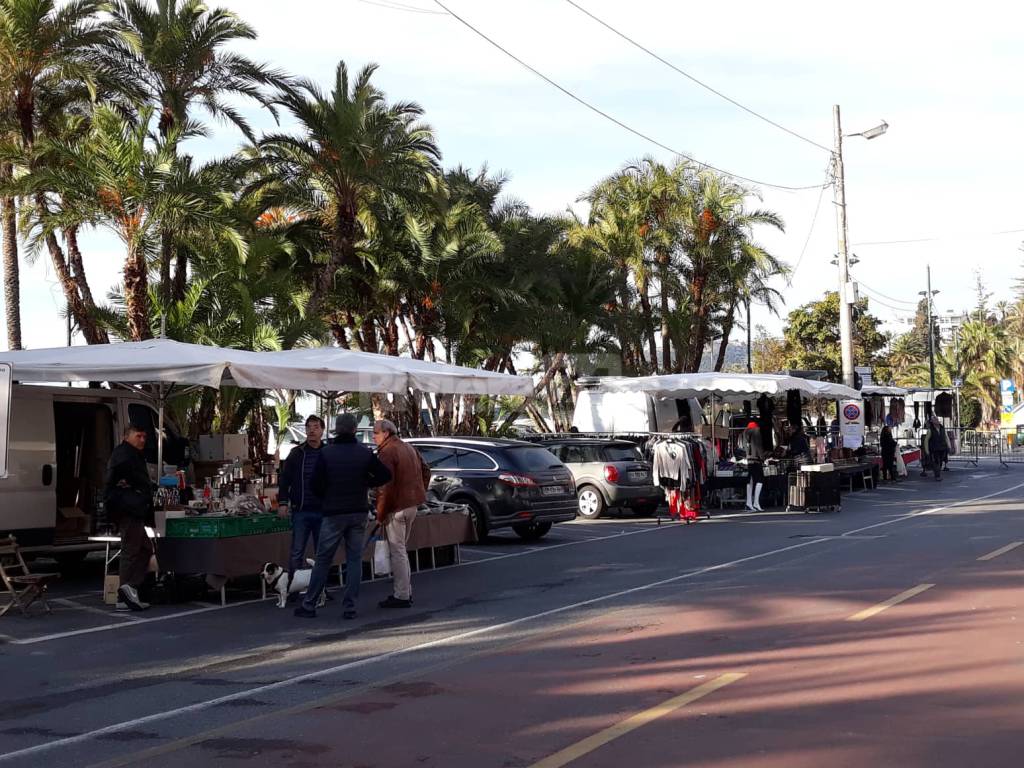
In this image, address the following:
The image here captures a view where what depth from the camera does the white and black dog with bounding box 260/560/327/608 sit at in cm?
1255

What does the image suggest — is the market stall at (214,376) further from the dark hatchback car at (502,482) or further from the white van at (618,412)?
the white van at (618,412)

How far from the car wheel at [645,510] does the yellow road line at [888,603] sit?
37.9 ft

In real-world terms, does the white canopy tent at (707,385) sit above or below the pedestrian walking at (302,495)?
above

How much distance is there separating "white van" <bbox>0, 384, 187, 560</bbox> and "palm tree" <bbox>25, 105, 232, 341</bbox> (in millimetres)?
7562

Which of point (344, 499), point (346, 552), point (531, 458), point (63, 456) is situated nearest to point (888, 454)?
point (531, 458)

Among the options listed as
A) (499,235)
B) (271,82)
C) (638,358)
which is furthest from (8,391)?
(638,358)

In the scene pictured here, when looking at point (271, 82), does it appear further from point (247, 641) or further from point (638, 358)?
point (638, 358)

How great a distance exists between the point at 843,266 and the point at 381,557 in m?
22.7

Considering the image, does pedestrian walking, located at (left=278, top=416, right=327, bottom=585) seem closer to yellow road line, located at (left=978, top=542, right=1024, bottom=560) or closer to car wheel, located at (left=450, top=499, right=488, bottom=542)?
car wheel, located at (left=450, top=499, right=488, bottom=542)

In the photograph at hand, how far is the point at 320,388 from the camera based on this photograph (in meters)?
14.5

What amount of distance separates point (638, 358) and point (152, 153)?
2398cm

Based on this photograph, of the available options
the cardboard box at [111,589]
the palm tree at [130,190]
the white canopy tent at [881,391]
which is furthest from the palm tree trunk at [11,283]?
the white canopy tent at [881,391]

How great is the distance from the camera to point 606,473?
75.4 ft

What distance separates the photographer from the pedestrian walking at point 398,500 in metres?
12.2
